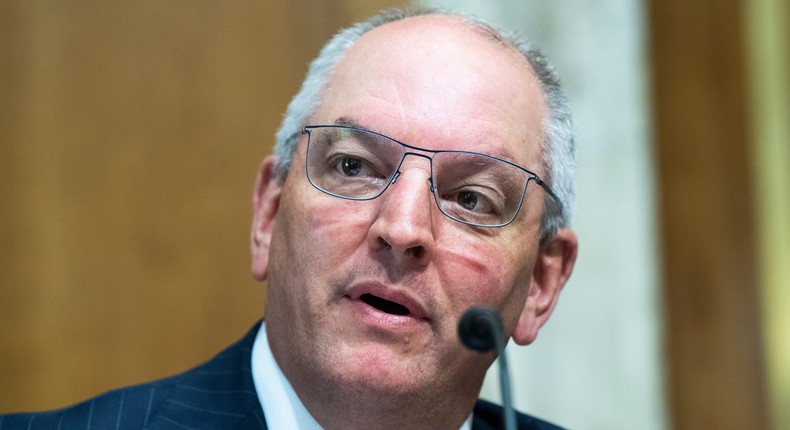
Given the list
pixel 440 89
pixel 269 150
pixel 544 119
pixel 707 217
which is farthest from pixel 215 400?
pixel 707 217

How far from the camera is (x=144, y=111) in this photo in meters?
2.66

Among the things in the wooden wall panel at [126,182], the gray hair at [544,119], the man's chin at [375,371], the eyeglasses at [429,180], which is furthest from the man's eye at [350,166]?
the wooden wall panel at [126,182]

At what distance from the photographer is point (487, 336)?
1467mm

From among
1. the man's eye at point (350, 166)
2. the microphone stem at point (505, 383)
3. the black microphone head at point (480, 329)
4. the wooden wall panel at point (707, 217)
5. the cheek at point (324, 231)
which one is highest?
the man's eye at point (350, 166)

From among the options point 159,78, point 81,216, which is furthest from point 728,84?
point 81,216

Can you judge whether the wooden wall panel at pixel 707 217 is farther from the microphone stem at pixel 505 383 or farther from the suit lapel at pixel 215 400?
the microphone stem at pixel 505 383

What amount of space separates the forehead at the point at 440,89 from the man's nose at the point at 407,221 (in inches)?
3.5

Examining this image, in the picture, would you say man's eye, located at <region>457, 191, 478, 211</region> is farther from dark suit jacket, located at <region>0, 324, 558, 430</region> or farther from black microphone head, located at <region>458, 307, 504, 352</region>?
dark suit jacket, located at <region>0, 324, 558, 430</region>

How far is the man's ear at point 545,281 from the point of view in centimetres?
203

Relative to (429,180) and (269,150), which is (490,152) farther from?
(269,150)

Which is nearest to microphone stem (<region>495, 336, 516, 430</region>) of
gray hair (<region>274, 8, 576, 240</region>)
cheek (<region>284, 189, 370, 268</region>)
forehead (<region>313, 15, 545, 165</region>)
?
cheek (<region>284, 189, 370, 268</region>)

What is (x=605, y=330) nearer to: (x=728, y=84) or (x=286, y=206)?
(x=728, y=84)

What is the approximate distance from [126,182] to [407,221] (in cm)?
124

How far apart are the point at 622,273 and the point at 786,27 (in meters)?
1.14
